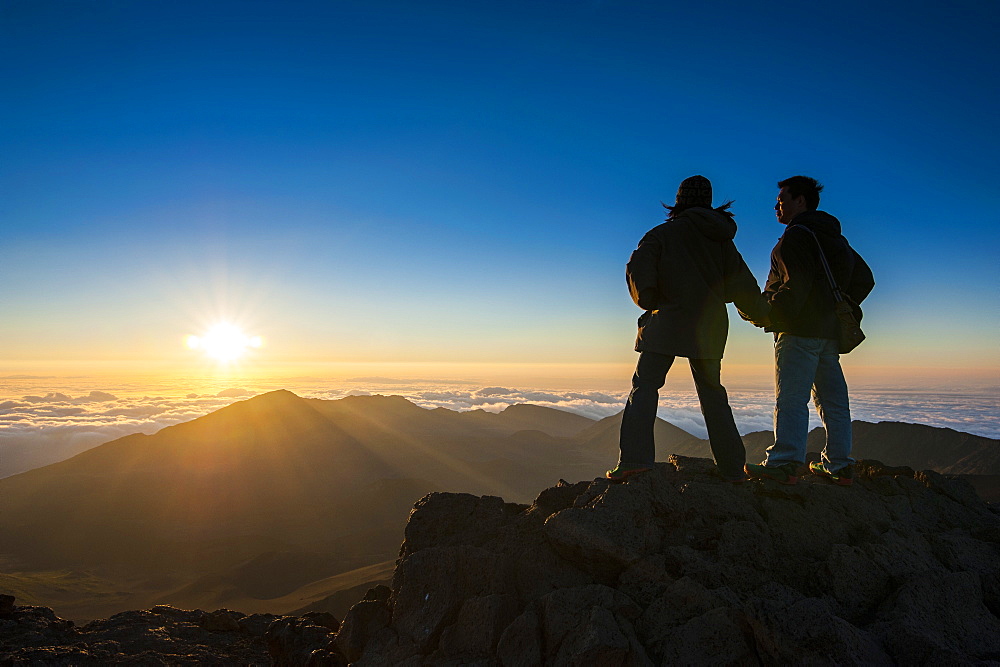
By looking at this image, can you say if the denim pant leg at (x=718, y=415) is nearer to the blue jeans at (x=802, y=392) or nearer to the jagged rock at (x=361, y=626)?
the blue jeans at (x=802, y=392)

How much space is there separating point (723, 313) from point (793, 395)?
2.57ft

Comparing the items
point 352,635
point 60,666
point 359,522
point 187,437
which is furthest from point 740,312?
point 187,437

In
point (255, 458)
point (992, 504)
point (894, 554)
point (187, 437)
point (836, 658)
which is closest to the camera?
point (836, 658)

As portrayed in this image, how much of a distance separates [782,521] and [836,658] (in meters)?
1.47

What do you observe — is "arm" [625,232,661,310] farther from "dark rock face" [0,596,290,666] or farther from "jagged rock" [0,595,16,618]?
"jagged rock" [0,595,16,618]

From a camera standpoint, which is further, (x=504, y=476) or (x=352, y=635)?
(x=504, y=476)

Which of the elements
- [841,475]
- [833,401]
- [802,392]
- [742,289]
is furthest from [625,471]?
[841,475]

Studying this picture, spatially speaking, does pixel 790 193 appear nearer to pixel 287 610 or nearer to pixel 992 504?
pixel 992 504

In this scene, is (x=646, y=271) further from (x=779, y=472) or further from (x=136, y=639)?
(x=136, y=639)

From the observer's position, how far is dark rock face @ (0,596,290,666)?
14.5 feet

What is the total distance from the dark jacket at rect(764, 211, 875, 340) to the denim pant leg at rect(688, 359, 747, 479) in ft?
2.03

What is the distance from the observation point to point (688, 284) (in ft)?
12.5

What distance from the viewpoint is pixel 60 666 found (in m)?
4.21

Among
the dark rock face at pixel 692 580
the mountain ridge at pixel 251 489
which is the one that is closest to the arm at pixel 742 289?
the dark rock face at pixel 692 580
